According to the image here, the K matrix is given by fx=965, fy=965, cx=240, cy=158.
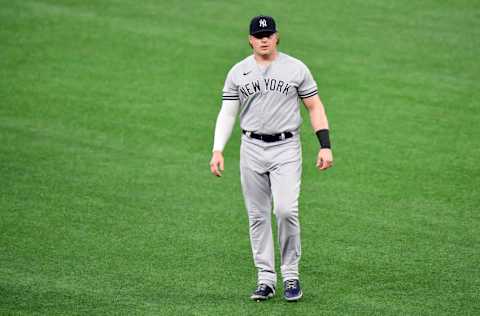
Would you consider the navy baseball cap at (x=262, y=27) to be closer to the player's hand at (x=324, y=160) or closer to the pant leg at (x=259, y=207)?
the pant leg at (x=259, y=207)

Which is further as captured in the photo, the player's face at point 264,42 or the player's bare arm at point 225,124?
the player's bare arm at point 225,124

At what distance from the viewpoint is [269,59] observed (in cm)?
741

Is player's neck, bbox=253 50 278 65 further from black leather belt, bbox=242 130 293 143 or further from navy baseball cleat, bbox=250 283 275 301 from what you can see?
navy baseball cleat, bbox=250 283 275 301

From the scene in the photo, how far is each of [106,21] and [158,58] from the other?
207 cm

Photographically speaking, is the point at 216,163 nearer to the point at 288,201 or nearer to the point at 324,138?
the point at 288,201

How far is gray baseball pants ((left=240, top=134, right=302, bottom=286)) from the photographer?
7.35 metres

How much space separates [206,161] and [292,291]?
15.4 ft

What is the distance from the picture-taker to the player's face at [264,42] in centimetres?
728

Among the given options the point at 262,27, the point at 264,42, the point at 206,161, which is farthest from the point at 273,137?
the point at 206,161

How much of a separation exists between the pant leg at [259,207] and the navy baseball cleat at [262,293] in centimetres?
4

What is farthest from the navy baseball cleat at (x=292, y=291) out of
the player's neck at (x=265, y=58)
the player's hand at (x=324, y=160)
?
the player's neck at (x=265, y=58)

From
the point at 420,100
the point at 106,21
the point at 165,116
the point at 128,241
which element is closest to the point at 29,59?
the point at 106,21

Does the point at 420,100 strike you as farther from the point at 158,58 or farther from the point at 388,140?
the point at 158,58

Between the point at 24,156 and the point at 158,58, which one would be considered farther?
the point at 158,58
